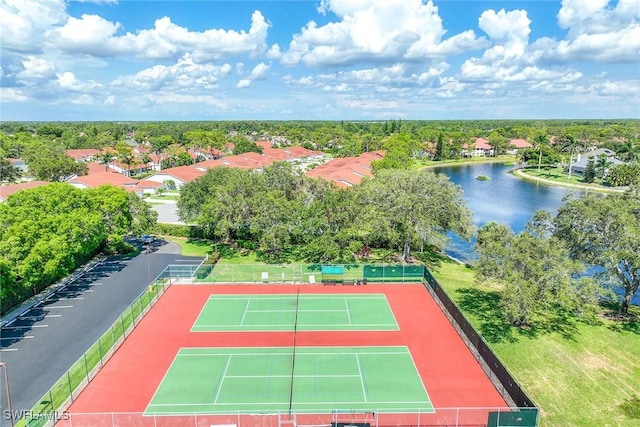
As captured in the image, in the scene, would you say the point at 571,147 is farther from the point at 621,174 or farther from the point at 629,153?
the point at 621,174

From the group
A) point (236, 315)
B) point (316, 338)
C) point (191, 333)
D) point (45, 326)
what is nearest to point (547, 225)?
point (316, 338)

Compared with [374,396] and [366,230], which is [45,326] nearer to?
[374,396]

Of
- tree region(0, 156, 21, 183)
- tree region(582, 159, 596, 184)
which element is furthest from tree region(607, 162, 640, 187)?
tree region(0, 156, 21, 183)

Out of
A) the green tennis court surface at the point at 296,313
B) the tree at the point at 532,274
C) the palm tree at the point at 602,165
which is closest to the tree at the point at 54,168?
the green tennis court surface at the point at 296,313

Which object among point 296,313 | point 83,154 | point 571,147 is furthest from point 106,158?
point 571,147

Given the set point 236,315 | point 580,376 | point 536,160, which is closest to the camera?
point 580,376

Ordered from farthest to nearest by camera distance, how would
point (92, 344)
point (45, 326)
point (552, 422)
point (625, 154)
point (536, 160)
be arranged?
1. point (536, 160)
2. point (625, 154)
3. point (45, 326)
4. point (92, 344)
5. point (552, 422)

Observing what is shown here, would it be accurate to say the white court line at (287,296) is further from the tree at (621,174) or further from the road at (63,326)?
the tree at (621,174)
